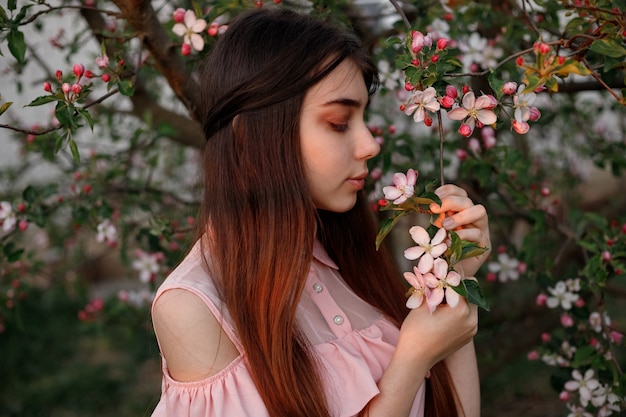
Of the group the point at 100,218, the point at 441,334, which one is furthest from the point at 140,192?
the point at 441,334

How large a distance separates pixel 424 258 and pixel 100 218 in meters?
1.30

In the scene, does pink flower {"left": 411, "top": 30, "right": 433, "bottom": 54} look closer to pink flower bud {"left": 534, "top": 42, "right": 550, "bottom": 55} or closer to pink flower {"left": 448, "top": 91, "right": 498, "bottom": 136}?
pink flower {"left": 448, "top": 91, "right": 498, "bottom": 136}

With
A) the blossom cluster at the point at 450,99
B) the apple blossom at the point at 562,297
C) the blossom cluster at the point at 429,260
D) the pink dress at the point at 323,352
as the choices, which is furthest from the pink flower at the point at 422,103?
the apple blossom at the point at 562,297

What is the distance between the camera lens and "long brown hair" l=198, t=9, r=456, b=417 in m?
1.36

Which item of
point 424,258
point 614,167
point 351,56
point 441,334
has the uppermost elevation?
point 351,56

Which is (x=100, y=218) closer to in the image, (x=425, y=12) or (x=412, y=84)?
(x=425, y=12)

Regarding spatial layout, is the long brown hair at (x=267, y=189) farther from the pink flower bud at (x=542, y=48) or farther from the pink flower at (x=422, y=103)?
the pink flower bud at (x=542, y=48)

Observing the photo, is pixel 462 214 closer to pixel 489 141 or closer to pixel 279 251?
pixel 279 251

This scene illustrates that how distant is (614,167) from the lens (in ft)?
7.91

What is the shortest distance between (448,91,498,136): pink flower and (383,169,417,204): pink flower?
122 millimetres

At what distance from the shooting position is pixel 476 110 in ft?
4.16

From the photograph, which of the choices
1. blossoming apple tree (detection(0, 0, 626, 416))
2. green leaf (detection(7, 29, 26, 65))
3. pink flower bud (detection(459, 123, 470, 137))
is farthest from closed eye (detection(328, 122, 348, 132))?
green leaf (detection(7, 29, 26, 65))

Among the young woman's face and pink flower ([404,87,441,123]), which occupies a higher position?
pink flower ([404,87,441,123])

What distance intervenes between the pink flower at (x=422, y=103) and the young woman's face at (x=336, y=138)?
0.16 m
